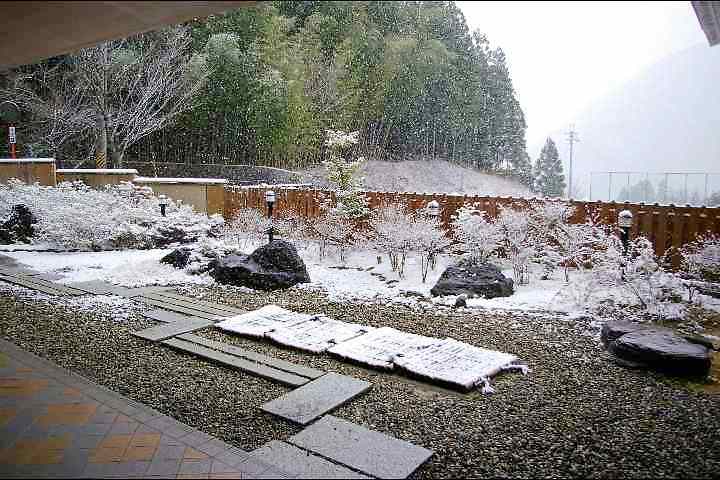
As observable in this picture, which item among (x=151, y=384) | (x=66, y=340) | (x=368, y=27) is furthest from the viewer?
(x=368, y=27)

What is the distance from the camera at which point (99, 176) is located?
9398mm

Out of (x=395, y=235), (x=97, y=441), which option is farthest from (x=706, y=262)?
(x=97, y=441)

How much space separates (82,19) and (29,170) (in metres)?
7.89

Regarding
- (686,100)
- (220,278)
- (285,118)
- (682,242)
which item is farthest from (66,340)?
(285,118)

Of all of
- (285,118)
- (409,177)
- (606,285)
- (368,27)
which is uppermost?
(368,27)

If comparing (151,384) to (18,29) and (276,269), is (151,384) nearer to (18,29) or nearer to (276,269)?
(18,29)

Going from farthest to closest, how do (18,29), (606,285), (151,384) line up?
(606,285) < (151,384) < (18,29)

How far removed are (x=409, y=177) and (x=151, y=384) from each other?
1453cm

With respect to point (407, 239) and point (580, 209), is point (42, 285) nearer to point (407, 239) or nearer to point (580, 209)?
point (407, 239)

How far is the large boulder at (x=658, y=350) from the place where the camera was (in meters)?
3.12

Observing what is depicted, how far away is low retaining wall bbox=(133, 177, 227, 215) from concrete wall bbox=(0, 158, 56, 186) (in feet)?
4.75

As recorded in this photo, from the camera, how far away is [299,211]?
8188 millimetres

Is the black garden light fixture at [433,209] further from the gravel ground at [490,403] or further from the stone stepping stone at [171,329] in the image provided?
the stone stepping stone at [171,329]

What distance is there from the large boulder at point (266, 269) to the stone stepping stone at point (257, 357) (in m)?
1.57
